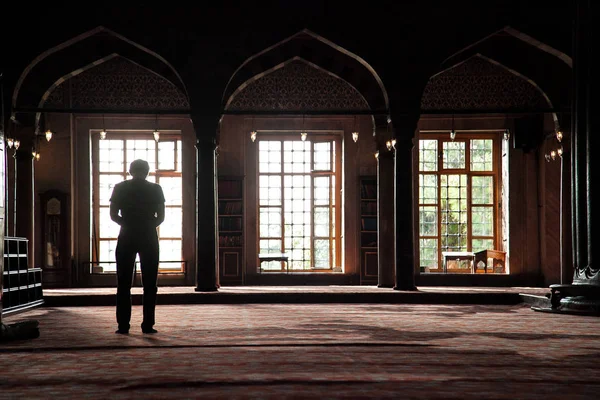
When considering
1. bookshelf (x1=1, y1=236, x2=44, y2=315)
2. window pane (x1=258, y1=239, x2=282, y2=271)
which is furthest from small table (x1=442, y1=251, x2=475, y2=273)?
bookshelf (x1=1, y1=236, x2=44, y2=315)

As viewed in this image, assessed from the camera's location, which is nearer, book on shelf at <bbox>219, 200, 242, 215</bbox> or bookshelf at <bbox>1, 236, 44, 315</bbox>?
bookshelf at <bbox>1, 236, 44, 315</bbox>

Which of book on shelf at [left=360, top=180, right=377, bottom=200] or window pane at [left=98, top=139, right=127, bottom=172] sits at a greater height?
window pane at [left=98, top=139, right=127, bottom=172]

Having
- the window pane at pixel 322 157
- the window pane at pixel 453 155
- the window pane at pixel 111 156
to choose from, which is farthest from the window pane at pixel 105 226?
the window pane at pixel 453 155

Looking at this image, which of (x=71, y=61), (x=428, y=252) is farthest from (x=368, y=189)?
(x=71, y=61)

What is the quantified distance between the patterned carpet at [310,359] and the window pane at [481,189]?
7.67 metres

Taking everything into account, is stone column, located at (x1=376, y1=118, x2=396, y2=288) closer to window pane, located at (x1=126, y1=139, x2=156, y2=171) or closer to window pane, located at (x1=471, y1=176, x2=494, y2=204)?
window pane, located at (x1=471, y1=176, x2=494, y2=204)

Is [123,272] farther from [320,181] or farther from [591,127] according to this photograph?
[320,181]

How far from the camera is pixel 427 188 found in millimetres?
15117

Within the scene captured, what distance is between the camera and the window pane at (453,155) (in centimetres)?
1509

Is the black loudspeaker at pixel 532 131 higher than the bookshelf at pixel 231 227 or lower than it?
higher

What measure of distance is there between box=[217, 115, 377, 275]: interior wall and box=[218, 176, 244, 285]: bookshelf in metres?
0.19

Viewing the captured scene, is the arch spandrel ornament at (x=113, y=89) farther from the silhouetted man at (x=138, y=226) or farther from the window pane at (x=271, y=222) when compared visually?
the silhouetted man at (x=138, y=226)

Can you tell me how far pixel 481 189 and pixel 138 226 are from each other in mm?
10436

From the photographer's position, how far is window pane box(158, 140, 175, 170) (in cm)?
1486
